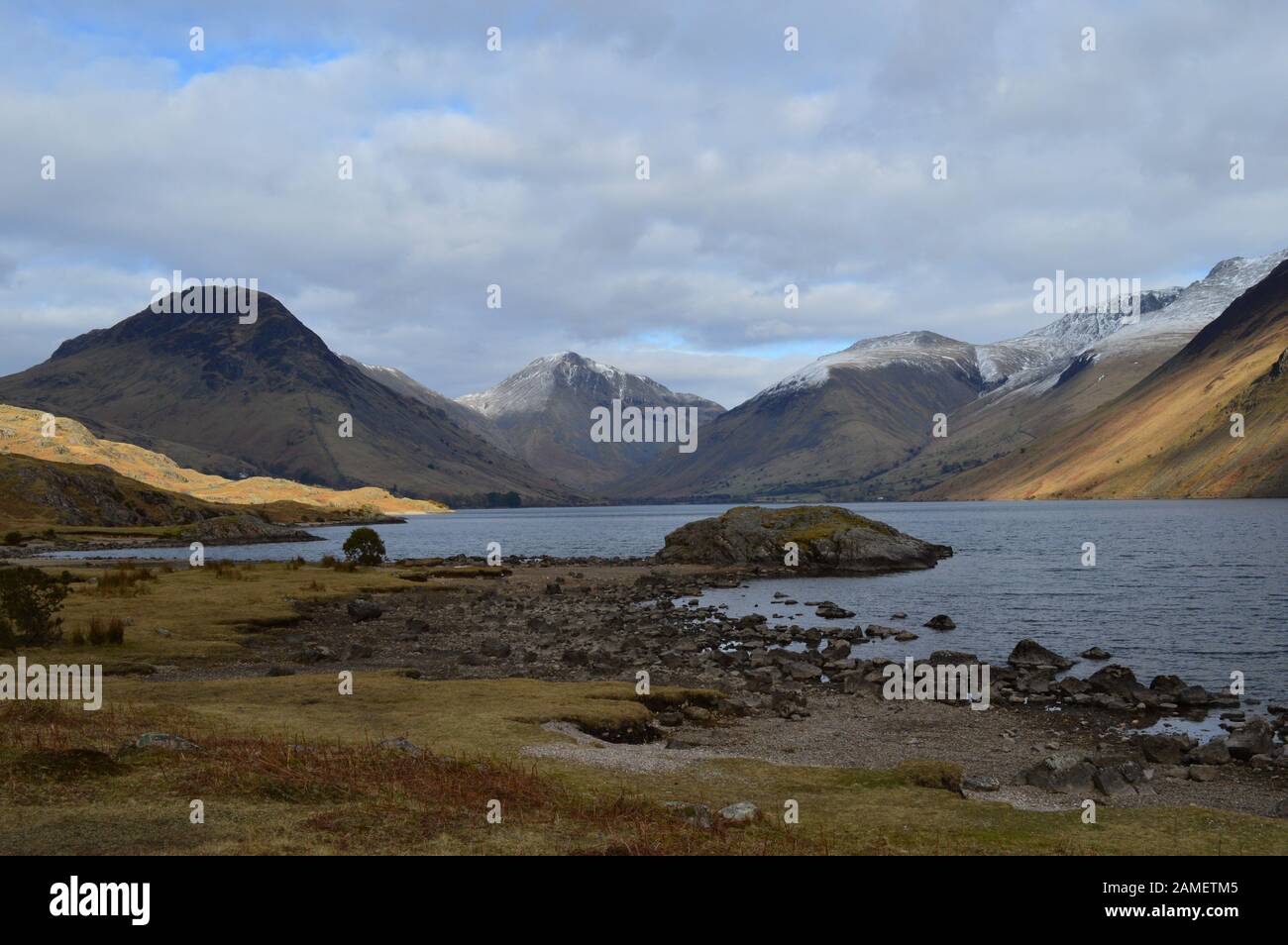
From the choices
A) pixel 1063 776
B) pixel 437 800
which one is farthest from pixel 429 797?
pixel 1063 776

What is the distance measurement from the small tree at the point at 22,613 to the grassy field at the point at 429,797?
14.3 m

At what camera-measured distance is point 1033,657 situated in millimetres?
48125

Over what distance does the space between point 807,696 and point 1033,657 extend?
52.6ft

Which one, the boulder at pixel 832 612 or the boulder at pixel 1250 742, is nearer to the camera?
the boulder at pixel 1250 742

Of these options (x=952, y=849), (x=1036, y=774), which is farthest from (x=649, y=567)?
(x=952, y=849)

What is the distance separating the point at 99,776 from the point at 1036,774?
921 inches

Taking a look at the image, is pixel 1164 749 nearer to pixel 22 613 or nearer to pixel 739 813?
pixel 739 813

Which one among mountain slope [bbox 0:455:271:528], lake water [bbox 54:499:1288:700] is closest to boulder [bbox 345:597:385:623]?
lake water [bbox 54:499:1288:700]

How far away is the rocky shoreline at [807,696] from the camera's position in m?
25.6

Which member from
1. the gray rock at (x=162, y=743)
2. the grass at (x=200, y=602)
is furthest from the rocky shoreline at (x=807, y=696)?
the gray rock at (x=162, y=743)

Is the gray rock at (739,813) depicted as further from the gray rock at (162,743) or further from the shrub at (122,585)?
the shrub at (122,585)
